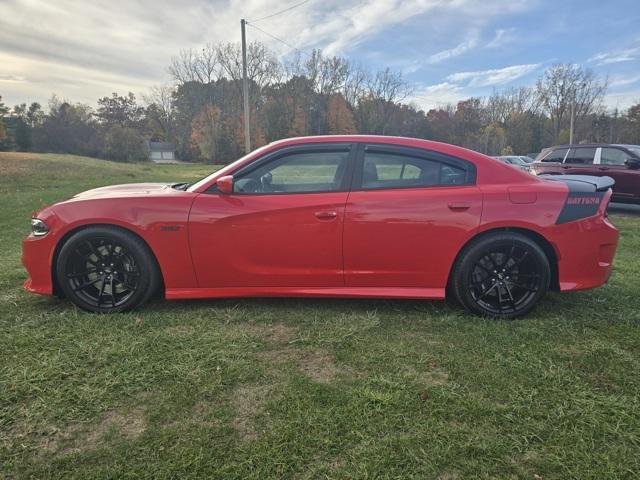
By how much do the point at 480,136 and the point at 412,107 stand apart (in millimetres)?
12280

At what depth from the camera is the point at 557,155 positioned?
34.6ft

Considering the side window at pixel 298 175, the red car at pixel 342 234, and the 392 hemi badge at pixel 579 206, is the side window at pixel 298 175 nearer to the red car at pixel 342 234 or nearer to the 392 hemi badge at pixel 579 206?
the red car at pixel 342 234

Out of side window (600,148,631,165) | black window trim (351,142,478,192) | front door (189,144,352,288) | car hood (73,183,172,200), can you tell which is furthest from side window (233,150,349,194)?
side window (600,148,631,165)

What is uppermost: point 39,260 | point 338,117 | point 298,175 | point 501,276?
point 338,117

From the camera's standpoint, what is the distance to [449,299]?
151 inches

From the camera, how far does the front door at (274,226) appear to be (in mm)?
3283

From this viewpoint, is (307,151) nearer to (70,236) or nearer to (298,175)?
(298,175)

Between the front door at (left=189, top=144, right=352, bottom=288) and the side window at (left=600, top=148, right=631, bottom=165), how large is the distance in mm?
8798

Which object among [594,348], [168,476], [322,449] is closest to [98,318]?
[168,476]

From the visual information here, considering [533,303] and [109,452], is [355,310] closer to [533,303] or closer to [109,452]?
[533,303]

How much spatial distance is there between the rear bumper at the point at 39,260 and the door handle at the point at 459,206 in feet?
10.3

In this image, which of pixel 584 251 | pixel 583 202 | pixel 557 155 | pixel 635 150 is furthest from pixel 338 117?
pixel 584 251

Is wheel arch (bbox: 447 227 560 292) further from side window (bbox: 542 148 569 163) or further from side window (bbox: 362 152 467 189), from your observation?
side window (bbox: 542 148 569 163)

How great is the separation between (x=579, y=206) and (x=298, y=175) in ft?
7.25
